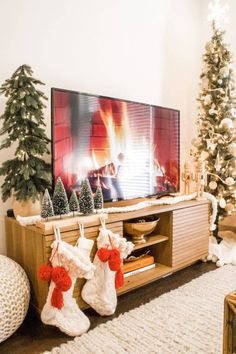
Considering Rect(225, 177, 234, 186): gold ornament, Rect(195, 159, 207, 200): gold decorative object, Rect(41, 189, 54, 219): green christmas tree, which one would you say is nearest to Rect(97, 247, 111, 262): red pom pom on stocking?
Rect(41, 189, 54, 219): green christmas tree

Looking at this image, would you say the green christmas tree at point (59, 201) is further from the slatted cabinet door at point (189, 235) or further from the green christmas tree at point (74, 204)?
the slatted cabinet door at point (189, 235)

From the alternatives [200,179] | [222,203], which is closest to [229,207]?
[222,203]

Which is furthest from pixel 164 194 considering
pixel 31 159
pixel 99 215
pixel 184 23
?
pixel 184 23

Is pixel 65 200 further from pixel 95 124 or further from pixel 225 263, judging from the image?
pixel 225 263

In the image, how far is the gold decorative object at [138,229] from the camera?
7.09 feet

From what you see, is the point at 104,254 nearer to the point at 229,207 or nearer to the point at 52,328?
the point at 52,328

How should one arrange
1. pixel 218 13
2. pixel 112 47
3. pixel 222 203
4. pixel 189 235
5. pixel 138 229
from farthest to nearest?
pixel 218 13, pixel 222 203, pixel 112 47, pixel 189 235, pixel 138 229

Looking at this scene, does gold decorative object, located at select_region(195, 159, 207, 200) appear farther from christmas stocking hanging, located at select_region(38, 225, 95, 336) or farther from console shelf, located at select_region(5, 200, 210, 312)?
christmas stocking hanging, located at select_region(38, 225, 95, 336)

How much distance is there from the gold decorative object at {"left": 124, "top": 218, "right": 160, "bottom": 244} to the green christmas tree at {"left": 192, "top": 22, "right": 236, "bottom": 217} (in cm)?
111

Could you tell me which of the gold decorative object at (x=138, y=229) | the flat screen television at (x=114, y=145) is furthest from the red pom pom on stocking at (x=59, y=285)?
the gold decorative object at (x=138, y=229)

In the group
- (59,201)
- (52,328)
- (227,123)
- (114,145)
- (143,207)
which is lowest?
(52,328)

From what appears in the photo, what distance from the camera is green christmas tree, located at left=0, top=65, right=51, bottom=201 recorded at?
1.76 meters

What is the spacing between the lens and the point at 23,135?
179 centimetres

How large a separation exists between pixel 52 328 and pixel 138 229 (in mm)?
874
